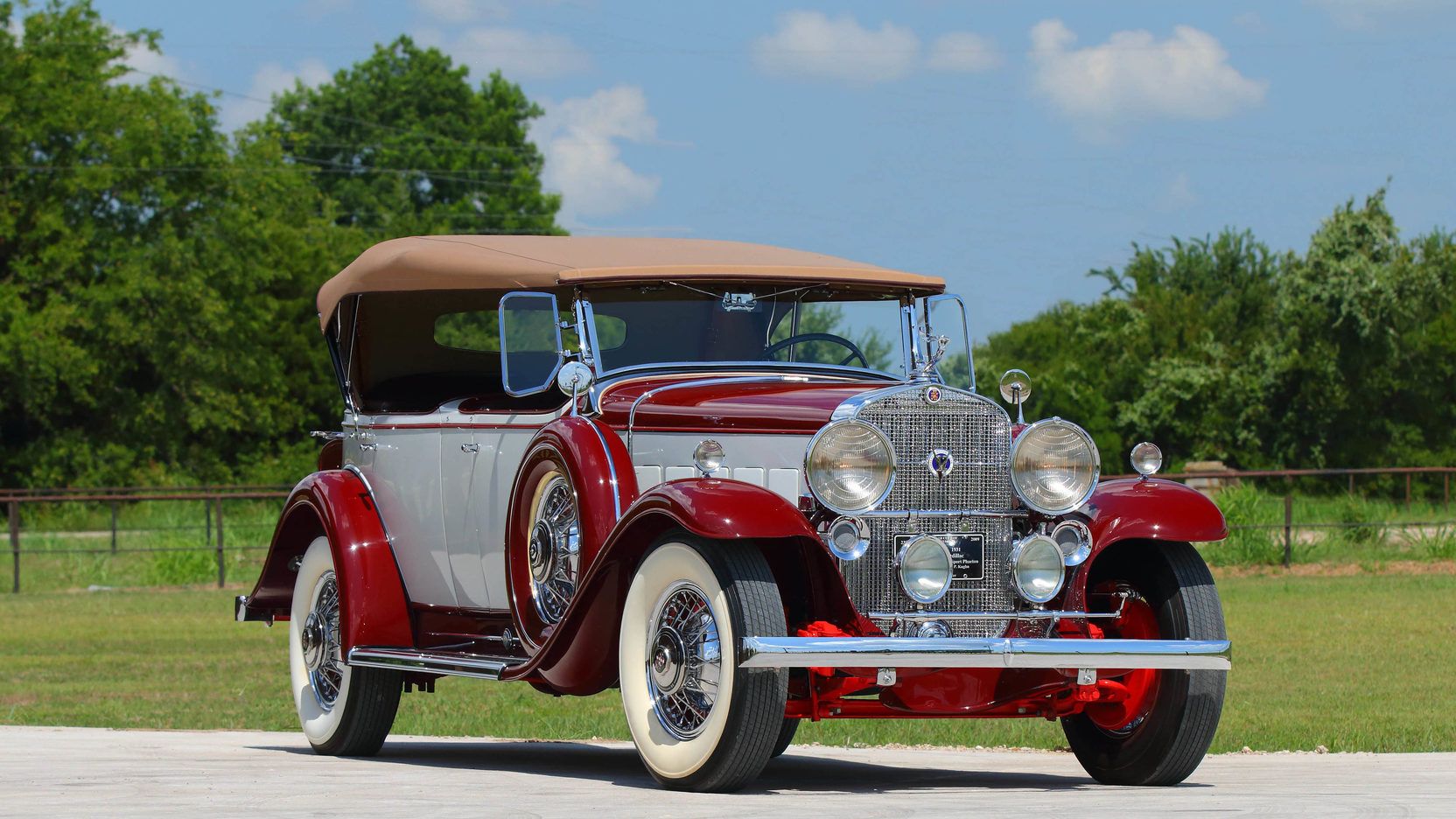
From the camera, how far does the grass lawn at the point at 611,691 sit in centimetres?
1164

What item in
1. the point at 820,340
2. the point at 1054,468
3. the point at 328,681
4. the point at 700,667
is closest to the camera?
the point at 700,667

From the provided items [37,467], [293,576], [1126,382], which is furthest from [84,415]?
[293,576]

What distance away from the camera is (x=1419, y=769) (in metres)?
8.40

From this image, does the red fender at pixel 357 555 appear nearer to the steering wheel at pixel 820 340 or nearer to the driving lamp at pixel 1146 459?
the steering wheel at pixel 820 340

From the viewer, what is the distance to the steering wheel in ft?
29.7

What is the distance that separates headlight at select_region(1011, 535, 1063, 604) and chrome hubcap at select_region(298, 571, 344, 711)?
3.76m

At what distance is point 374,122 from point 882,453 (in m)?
70.6

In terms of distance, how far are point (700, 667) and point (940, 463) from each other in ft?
4.01

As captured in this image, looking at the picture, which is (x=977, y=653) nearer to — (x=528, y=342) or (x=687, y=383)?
(x=687, y=383)

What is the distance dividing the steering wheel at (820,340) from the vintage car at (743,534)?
12mm

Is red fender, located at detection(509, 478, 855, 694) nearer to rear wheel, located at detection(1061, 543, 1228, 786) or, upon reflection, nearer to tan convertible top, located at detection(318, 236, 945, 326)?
rear wheel, located at detection(1061, 543, 1228, 786)

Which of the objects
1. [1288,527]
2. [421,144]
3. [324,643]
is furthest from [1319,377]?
[324,643]

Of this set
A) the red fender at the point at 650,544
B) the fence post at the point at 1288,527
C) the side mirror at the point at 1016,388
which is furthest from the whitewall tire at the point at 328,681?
the fence post at the point at 1288,527

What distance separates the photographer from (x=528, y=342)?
9.02m
